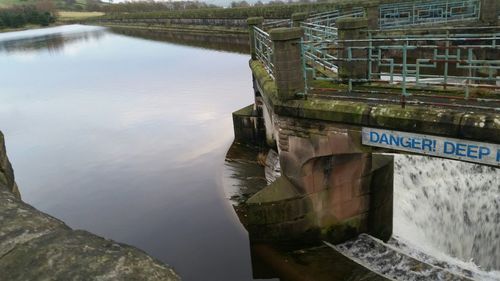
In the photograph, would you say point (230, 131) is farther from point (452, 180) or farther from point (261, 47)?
point (452, 180)

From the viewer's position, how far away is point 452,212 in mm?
10562

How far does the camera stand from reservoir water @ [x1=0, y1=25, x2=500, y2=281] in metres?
10.2

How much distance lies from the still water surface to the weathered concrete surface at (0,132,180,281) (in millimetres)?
7107

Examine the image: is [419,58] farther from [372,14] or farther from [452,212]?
[452,212]

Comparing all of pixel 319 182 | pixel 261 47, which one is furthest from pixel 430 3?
pixel 319 182

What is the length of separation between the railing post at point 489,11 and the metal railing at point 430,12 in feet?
1.77

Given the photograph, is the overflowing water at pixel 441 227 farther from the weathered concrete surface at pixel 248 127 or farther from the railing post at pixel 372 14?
the railing post at pixel 372 14

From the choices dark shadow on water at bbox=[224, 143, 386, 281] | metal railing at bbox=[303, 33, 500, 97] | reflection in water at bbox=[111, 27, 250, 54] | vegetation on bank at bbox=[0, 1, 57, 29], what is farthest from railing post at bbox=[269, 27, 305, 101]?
vegetation on bank at bbox=[0, 1, 57, 29]

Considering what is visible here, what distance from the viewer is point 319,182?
31.6 feet

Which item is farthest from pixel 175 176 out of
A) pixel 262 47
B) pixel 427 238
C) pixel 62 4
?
pixel 62 4

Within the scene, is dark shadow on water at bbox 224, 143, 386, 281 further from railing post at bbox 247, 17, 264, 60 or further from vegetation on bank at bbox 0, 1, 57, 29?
vegetation on bank at bbox 0, 1, 57, 29

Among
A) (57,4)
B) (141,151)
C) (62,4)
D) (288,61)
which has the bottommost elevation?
(141,151)

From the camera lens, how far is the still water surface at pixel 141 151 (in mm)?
11109

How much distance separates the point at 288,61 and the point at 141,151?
10.1 metres
